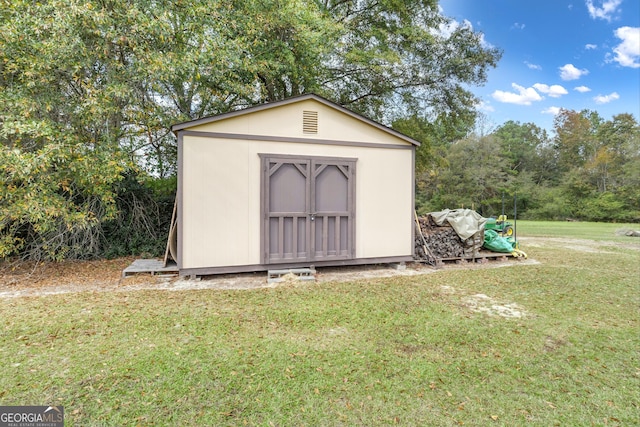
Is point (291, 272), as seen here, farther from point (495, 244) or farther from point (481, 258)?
point (495, 244)

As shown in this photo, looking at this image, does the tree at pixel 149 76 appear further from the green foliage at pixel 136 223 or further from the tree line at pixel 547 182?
the tree line at pixel 547 182

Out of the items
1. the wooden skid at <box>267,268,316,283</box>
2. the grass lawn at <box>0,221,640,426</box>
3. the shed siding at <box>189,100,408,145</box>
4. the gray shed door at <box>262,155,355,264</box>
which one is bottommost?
the grass lawn at <box>0,221,640,426</box>

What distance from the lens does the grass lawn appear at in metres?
1.97

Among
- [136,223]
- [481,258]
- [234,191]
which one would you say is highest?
[234,191]

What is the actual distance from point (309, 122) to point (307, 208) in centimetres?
155

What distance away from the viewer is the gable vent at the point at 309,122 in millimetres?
5488

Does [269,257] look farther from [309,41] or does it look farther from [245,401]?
[309,41]

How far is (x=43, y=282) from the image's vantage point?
4.95m

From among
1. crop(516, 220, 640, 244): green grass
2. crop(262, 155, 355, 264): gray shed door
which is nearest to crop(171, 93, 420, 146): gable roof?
crop(262, 155, 355, 264): gray shed door

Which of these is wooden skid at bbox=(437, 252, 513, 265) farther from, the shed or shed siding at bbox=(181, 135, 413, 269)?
shed siding at bbox=(181, 135, 413, 269)

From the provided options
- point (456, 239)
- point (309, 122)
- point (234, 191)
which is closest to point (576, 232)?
point (456, 239)

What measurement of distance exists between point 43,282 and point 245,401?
492 cm

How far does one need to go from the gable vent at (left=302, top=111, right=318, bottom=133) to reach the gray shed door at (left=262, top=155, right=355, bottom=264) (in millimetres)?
529

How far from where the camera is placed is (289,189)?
537 cm
